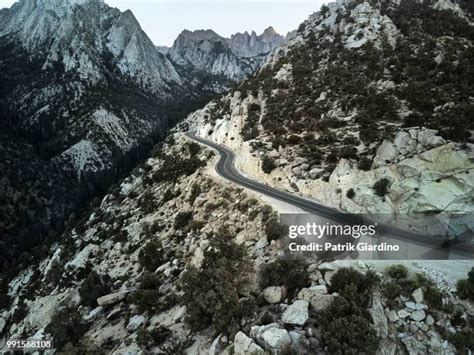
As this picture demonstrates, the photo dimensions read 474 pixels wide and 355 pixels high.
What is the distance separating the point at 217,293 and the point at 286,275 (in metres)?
3.99

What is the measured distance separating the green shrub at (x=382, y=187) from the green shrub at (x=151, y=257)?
20373 millimetres

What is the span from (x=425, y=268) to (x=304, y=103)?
146ft

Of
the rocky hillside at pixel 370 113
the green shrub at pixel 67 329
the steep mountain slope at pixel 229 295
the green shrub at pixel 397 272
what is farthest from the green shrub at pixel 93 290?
the rocky hillside at pixel 370 113

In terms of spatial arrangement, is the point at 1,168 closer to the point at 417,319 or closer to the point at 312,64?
the point at 312,64

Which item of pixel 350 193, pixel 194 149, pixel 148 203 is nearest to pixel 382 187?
pixel 350 193

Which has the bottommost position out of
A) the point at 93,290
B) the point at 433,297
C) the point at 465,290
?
the point at 93,290

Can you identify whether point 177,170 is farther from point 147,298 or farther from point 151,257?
point 147,298

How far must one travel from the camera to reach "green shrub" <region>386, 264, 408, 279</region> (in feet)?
57.9

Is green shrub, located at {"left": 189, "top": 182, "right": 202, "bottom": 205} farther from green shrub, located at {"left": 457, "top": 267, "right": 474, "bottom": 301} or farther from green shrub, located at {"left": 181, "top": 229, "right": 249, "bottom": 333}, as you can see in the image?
green shrub, located at {"left": 457, "top": 267, "right": 474, "bottom": 301}

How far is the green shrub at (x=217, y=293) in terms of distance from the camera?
16.7 meters

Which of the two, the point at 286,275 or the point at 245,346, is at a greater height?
the point at 286,275

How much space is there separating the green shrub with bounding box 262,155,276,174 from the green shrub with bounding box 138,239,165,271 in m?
17.9

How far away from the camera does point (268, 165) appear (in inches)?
1700

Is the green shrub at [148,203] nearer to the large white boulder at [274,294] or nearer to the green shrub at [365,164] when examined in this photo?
the green shrub at [365,164]
